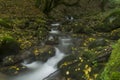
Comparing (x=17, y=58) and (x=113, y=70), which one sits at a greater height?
(x=113, y=70)

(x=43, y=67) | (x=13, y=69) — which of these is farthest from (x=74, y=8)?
(x=13, y=69)

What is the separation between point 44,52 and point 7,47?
151 cm

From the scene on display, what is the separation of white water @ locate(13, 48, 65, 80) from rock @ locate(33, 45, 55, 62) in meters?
0.19

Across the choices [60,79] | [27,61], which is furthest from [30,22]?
[60,79]

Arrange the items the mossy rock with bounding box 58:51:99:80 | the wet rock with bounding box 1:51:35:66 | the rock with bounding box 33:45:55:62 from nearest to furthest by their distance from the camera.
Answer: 1. the mossy rock with bounding box 58:51:99:80
2. the wet rock with bounding box 1:51:35:66
3. the rock with bounding box 33:45:55:62

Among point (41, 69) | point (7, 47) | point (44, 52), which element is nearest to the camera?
point (41, 69)

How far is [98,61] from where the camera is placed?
683 cm

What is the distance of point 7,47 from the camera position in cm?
954

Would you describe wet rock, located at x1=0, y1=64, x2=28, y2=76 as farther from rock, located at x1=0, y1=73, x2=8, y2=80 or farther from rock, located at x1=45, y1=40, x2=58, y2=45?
rock, located at x1=45, y1=40, x2=58, y2=45

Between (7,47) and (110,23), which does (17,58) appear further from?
(110,23)

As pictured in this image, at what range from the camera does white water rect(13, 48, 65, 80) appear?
8500mm

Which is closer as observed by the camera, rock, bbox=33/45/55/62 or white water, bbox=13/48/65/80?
white water, bbox=13/48/65/80

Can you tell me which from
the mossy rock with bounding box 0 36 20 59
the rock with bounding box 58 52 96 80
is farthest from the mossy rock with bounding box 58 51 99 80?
the mossy rock with bounding box 0 36 20 59

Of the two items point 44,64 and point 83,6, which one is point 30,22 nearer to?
point 44,64
